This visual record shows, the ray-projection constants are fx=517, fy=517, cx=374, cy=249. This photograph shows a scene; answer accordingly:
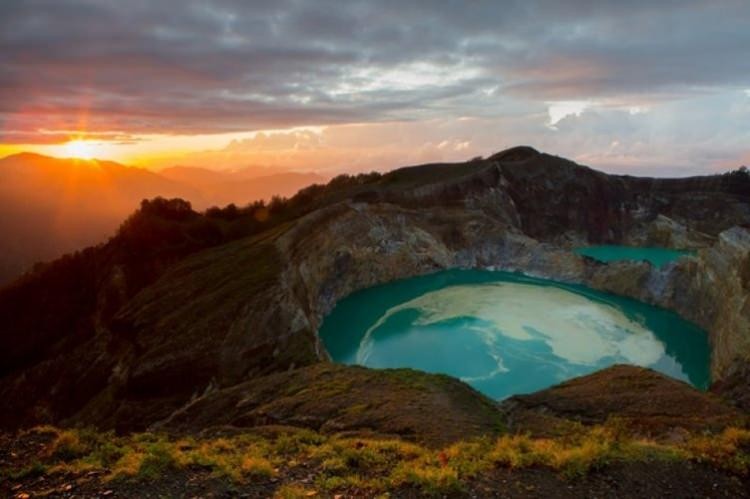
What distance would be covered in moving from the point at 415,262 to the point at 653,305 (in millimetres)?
39891

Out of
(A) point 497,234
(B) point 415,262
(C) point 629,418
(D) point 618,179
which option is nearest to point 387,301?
(B) point 415,262

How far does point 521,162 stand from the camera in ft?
434

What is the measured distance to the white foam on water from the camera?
60.2 metres

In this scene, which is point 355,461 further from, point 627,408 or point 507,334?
point 507,334

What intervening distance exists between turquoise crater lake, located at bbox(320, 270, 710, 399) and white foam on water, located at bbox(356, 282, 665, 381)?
14 cm

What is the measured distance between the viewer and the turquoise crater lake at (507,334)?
55.7m

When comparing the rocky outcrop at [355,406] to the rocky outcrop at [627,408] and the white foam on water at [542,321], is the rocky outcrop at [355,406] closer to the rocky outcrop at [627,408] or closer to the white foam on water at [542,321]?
the rocky outcrop at [627,408]

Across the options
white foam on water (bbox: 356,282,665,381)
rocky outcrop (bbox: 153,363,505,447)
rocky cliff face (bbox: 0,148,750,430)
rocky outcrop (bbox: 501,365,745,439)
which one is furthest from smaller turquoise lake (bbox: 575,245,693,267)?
rocky outcrop (bbox: 153,363,505,447)

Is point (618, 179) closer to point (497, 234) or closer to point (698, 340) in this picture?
point (497, 234)

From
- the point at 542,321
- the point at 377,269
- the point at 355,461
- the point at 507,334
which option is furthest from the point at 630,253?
the point at 355,461

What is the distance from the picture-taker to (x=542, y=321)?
7075cm

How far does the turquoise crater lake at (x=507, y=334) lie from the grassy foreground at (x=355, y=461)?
34.5 meters

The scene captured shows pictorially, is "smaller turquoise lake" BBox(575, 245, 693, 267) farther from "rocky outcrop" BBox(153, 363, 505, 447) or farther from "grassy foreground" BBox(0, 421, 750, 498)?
"grassy foreground" BBox(0, 421, 750, 498)

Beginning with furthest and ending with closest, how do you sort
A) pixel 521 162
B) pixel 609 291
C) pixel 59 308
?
pixel 521 162 → pixel 609 291 → pixel 59 308
